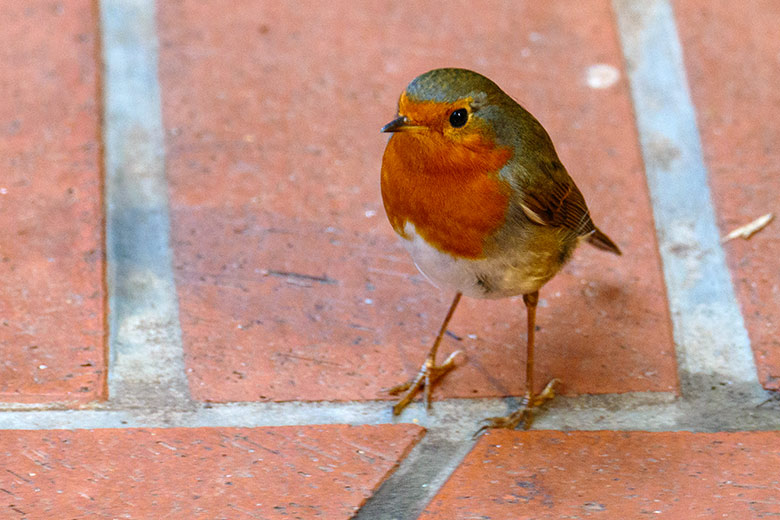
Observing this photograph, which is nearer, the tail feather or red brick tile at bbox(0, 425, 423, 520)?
red brick tile at bbox(0, 425, 423, 520)

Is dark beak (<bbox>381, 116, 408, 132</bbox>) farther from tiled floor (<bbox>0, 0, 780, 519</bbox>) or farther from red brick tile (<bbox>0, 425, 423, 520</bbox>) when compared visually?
red brick tile (<bbox>0, 425, 423, 520</bbox>)

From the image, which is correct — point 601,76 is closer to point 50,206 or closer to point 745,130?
point 745,130

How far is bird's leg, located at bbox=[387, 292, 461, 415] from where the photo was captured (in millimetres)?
2150

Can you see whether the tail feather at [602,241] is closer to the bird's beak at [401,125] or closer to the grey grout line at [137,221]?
the bird's beak at [401,125]

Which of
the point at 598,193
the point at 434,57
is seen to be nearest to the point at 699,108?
the point at 598,193

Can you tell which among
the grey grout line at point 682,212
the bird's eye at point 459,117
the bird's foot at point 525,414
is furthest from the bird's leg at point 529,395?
the bird's eye at point 459,117

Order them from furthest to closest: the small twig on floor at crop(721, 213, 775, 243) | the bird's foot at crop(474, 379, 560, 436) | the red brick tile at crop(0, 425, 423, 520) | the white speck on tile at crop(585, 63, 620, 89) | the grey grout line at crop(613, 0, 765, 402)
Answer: the white speck on tile at crop(585, 63, 620, 89), the small twig on floor at crop(721, 213, 775, 243), the grey grout line at crop(613, 0, 765, 402), the bird's foot at crop(474, 379, 560, 436), the red brick tile at crop(0, 425, 423, 520)

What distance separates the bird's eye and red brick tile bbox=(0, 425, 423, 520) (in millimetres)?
607

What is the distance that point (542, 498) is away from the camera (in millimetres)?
1962

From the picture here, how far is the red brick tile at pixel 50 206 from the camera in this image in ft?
7.06

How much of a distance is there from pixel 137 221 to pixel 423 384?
0.76 m

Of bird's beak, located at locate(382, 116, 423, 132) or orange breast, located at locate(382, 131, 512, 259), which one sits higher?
bird's beak, located at locate(382, 116, 423, 132)

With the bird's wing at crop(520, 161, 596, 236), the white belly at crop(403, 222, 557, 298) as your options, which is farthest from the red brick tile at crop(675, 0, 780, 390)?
the white belly at crop(403, 222, 557, 298)

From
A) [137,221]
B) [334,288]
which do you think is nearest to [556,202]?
[334,288]
